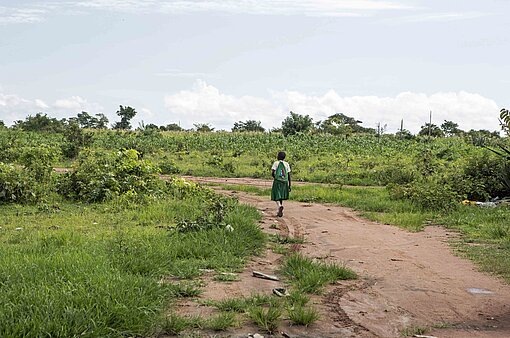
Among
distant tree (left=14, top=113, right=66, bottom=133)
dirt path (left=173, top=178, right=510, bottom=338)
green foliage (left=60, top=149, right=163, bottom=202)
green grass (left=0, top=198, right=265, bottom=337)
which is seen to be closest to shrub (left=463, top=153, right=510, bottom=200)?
dirt path (left=173, top=178, right=510, bottom=338)

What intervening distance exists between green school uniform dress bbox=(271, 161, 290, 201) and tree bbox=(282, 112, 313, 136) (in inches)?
1289

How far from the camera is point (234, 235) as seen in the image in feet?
28.3

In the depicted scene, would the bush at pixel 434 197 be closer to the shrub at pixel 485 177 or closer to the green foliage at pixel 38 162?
the shrub at pixel 485 177

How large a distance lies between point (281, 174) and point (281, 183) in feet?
0.73

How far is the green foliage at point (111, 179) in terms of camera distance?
13.3 metres

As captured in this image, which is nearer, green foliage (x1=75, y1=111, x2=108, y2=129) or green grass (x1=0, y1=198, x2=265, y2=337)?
green grass (x1=0, y1=198, x2=265, y2=337)

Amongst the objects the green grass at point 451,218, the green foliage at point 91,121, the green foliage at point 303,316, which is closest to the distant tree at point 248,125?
the green foliage at point 91,121

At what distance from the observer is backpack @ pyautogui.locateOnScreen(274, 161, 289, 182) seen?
12.6 meters

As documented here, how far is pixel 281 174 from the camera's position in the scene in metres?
12.7

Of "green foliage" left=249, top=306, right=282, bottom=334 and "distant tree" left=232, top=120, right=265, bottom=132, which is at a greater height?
"distant tree" left=232, top=120, right=265, bottom=132

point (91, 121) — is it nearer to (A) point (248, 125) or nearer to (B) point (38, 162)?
(A) point (248, 125)

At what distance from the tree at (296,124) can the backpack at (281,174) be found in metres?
32.7

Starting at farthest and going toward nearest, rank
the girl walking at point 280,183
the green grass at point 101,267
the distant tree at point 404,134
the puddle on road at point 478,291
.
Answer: the distant tree at point 404,134
the girl walking at point 280,183
the puddle on road at point 478,291
the green grass at point 101,267

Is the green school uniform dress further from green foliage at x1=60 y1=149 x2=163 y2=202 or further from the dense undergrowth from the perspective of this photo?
green foliage at x1=60 y1=149 x2=163 y2=202
